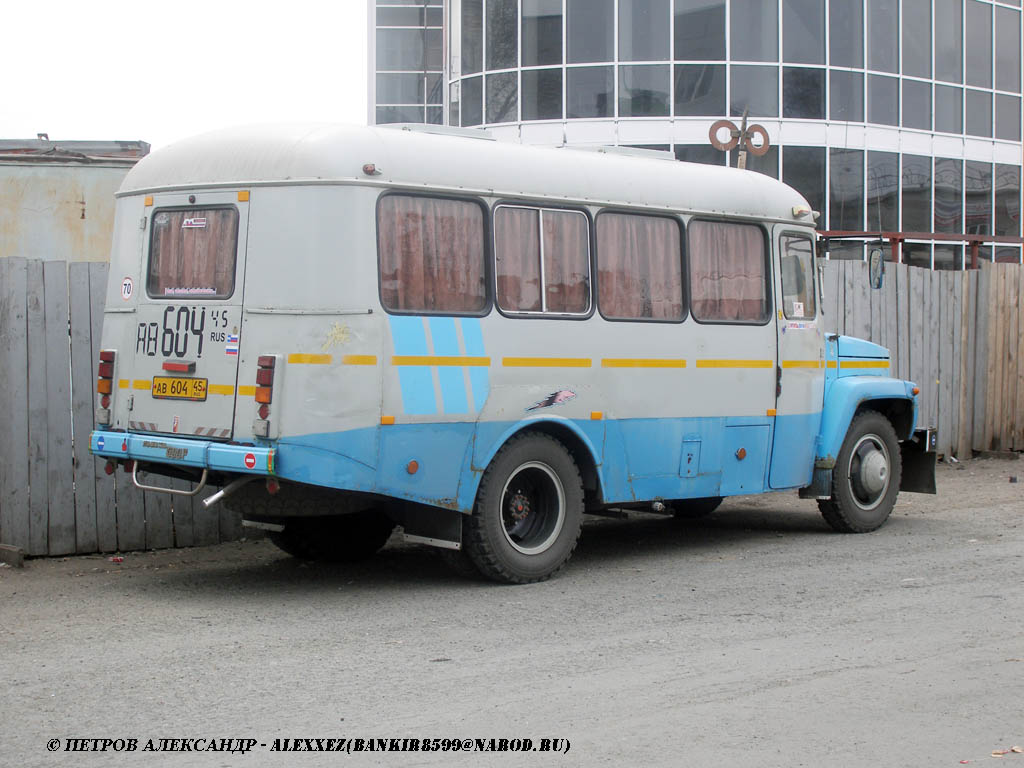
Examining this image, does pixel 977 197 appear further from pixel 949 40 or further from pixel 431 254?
pixel 431 254

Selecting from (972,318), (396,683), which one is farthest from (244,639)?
(972,318)

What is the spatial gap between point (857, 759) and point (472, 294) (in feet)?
14.3

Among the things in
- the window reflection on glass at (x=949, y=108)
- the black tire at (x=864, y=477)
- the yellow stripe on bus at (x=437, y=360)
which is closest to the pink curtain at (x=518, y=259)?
the yellow stripe on bus at (x=437, y=360)

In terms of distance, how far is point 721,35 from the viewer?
2706 centimetres

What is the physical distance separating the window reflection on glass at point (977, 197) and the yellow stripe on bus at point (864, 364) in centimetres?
1913

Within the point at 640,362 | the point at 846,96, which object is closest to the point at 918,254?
the point at 846,96

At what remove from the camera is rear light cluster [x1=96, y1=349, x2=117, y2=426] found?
29.0 ft

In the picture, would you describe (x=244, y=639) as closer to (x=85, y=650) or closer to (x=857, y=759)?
(x=85, y=650)

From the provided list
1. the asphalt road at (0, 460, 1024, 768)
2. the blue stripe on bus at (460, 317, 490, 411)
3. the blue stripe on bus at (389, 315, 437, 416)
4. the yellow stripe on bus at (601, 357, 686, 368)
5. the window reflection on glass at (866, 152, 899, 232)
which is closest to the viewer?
the asphalt road at (0, 460, 1024, 768)

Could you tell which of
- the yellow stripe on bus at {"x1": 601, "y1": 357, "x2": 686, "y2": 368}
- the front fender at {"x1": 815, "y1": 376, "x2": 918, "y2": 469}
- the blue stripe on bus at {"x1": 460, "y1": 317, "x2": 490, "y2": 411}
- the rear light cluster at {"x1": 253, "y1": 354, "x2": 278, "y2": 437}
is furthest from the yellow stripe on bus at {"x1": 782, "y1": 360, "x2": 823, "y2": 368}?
the rear light cluster at {"x1": 253, "y1": 354, "x2": 278, "y2": 437}

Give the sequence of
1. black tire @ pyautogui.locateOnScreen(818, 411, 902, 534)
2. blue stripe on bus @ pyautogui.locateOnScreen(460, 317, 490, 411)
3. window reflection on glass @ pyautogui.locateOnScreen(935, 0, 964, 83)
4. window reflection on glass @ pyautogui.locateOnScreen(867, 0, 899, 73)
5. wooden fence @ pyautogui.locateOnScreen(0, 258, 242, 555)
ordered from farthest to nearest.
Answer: window reflection on glass @ pyautogui.locateOnScreen(935, 0, 964, 83), window reflection on glass @ pyautogui.locateOnScreen(867, 0, 899, 73), black tire @ pyautogui.locateOnScreen(818, 411, 902, 534), wooden fence @ pyautogui.locateOnScreen(0, 258, 242, 555), blue stripe on bus @ pyautogui.locateOnScreen(460, 317, 490, 411)

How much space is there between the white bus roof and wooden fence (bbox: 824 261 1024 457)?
5779 mm

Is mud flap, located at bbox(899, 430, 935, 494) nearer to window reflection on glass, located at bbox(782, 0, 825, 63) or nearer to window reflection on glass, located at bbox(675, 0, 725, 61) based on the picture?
window reflection on glass, located at bbox(675, 0, 725, 61)

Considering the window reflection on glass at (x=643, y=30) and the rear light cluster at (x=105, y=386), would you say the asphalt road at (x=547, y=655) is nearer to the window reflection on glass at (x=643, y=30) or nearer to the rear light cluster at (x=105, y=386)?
the rear light cluster at (x=105, y=386)
